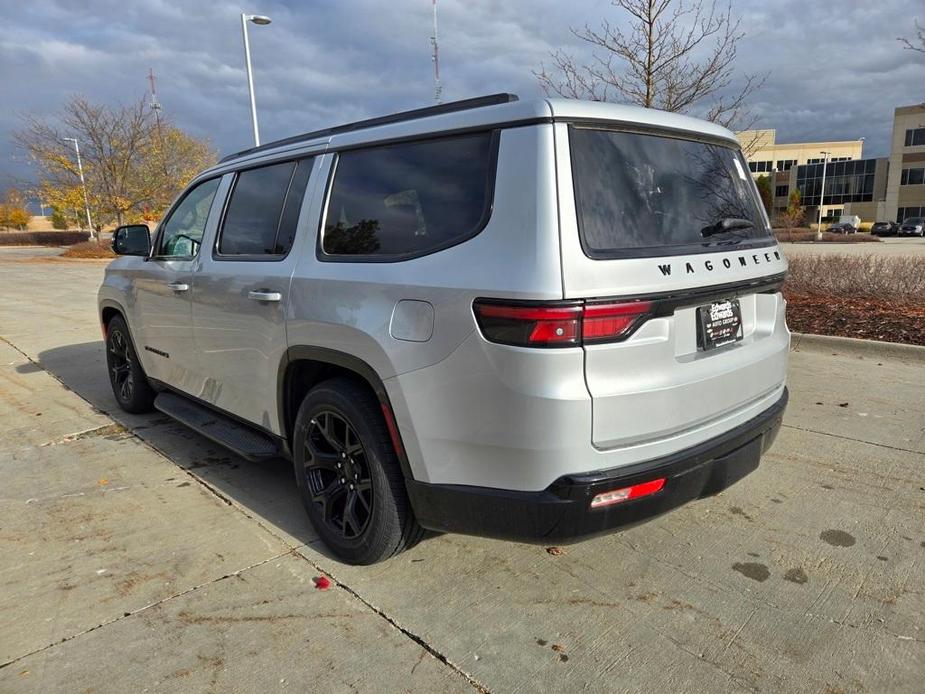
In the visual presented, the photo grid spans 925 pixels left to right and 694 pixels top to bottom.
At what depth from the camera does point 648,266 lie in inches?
86.7

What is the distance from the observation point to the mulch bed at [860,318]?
6.88m

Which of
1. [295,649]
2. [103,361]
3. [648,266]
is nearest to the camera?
[648,266]

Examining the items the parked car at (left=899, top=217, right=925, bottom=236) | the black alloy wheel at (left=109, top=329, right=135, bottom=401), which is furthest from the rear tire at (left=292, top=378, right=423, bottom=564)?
the parked car at (left=899, top=217, right=925, bottom=236)

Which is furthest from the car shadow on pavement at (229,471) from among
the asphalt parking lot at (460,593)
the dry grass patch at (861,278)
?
the dry grass patch at (861,278)

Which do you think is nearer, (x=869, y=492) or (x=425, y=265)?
(x=425, y=265)

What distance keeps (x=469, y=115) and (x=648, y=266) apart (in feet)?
2.87

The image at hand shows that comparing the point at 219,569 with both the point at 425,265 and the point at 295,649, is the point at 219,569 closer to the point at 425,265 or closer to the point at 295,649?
the point at 295,649

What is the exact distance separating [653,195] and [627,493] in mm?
1110

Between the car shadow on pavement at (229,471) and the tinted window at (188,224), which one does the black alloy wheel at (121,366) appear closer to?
the car shadow on pavement at (229,471)

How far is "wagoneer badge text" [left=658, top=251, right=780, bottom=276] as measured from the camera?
2.27 m

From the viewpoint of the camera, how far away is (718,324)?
2479mm

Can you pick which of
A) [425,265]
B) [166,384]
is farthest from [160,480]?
[425,265]

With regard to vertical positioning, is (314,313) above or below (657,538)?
above

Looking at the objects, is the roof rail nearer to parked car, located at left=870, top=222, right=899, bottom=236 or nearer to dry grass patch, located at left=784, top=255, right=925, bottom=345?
dry grass patch, located at left=784, top=255, right=925, bottom=345
